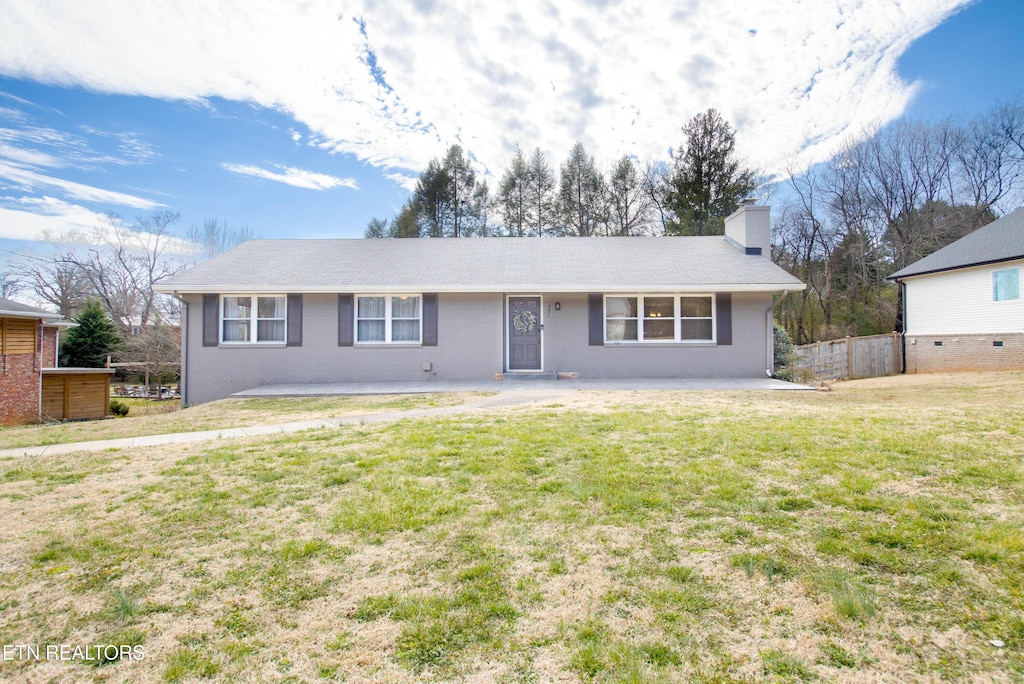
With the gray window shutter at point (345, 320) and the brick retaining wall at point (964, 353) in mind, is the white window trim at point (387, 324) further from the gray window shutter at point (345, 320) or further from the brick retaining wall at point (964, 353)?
the brick retaining wall at point (964, 353)

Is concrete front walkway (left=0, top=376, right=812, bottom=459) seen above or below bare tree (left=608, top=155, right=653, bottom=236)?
below

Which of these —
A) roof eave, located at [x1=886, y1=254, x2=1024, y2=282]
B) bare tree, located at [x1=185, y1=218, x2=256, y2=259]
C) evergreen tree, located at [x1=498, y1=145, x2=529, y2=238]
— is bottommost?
roof eave, located at [x1=886, y1=254, x2=1024, y2=282]

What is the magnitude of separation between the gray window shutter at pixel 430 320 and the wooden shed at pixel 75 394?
13.4 metres

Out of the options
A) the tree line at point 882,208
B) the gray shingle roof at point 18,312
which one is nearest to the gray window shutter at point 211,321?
the gray shingle roof at point 18,312

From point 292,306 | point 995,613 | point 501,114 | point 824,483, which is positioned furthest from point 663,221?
point 995,613

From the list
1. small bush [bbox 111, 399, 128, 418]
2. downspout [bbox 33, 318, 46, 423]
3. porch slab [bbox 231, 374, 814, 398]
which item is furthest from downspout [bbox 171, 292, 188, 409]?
downspout [bbox 33, 318, 46, 423]

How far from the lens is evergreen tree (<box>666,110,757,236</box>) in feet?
91.9

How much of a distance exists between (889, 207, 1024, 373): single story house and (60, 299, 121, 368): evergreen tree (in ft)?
114

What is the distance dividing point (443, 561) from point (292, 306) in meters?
11.6

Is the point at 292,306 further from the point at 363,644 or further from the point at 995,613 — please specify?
the point at 995,613

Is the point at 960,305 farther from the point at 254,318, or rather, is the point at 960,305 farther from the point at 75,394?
the point at 75,394

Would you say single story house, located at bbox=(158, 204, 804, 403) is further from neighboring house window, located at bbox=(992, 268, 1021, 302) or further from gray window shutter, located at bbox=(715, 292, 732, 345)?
neighboring house window, located at bbox=(992, 268, 1021, 302)

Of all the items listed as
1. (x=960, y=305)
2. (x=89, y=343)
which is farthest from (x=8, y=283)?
(x=960, y=305)

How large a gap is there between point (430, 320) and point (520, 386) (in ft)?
10.2
